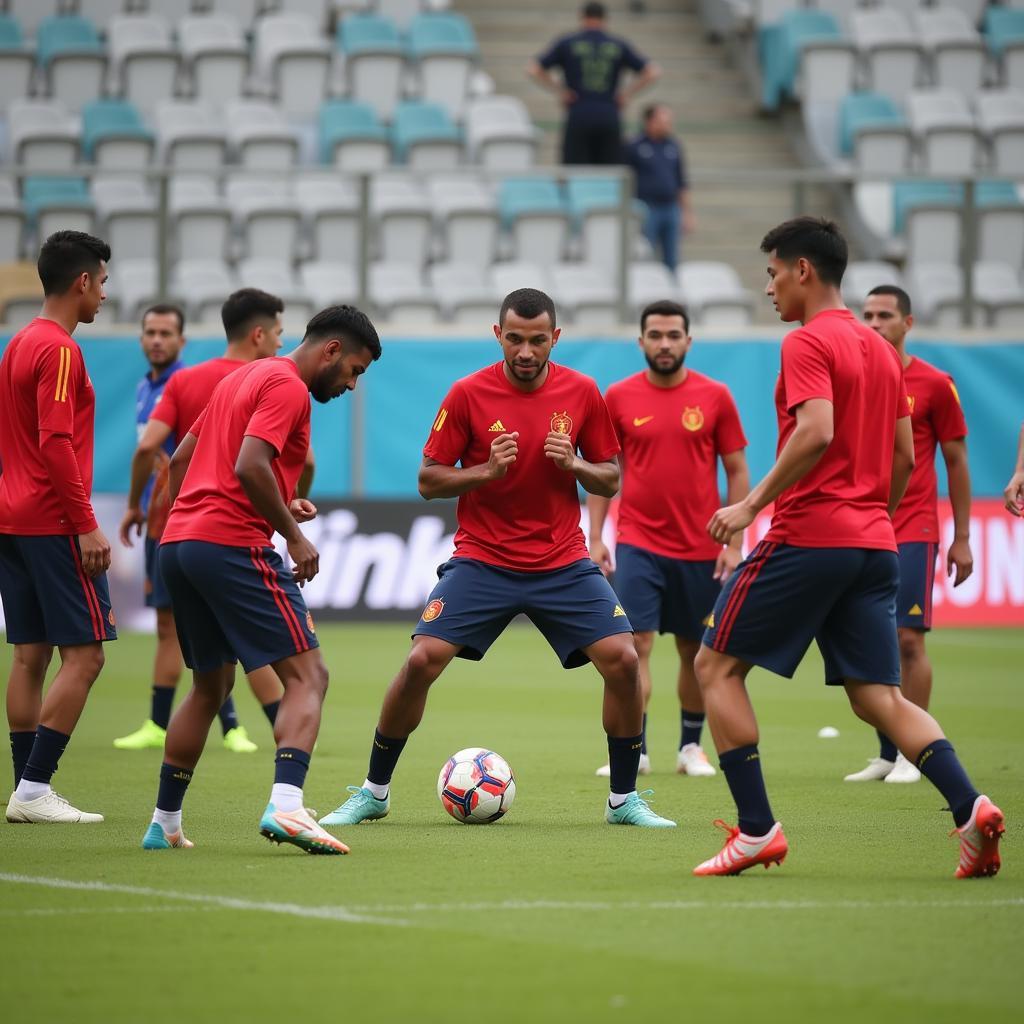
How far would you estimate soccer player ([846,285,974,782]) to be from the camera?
996cm

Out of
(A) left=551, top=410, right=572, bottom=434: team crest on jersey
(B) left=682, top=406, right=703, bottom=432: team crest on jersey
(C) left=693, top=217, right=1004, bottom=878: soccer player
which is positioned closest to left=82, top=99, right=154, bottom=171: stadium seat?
(B) left=682, top=406, right=703, bottom=432: team crest on jersey

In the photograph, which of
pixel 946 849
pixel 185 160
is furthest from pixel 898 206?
pixel 946 849

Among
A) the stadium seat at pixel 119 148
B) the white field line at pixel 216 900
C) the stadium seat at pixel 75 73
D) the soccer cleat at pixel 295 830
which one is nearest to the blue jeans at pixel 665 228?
the stadium seat at pixel 119 148

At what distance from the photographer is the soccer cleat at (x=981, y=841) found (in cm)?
648

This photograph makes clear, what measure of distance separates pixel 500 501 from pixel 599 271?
12854 millimetres

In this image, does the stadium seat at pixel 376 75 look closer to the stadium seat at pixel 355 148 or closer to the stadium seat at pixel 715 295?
the stadium seat at pixel 355 148

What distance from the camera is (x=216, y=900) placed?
6.26m

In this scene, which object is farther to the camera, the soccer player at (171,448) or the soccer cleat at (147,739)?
the soccer cleat at (147,739)

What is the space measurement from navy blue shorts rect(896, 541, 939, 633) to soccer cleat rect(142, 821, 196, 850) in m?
4.33

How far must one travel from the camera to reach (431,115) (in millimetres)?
23203

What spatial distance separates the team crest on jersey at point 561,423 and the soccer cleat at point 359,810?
1.82 m

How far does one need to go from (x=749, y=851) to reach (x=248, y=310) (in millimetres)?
3882

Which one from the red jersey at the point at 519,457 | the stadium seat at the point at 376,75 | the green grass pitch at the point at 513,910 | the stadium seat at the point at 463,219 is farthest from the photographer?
the stadium seat at the point at 376,75

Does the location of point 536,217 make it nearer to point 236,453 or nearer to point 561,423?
point 561,423
